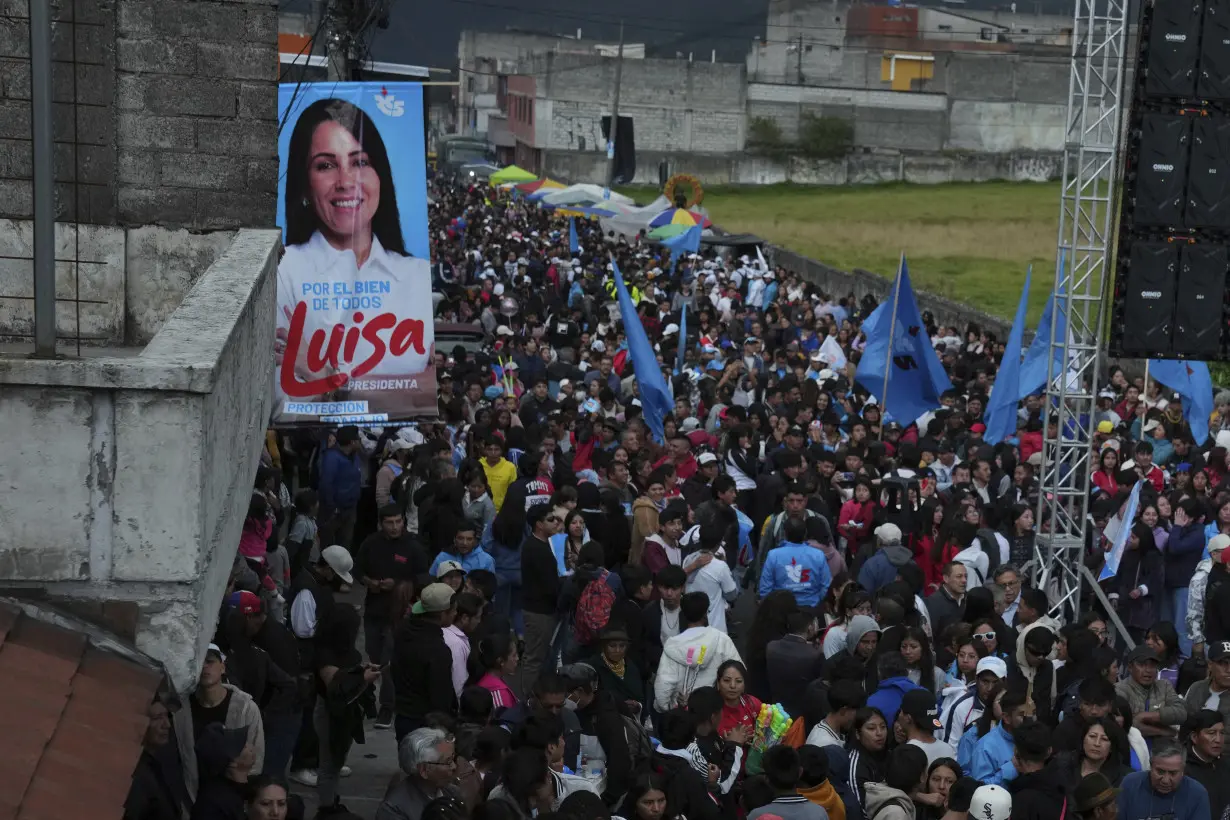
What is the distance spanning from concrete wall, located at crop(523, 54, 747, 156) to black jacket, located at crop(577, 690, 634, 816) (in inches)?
2956

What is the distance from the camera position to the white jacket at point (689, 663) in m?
8.44

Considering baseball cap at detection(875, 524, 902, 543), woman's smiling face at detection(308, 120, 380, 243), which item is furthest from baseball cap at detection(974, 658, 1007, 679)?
woman's smiling face at detection(308, 120, 380, 243)

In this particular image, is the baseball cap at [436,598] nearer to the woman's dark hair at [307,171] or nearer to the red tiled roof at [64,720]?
the woman's dark hair at [307,171]

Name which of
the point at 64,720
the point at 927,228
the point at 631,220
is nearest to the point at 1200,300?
the point at 64,720

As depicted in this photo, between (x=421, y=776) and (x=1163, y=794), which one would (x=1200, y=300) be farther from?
(x=421, y=776)

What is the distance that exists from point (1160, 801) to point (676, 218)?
31638 millimetres

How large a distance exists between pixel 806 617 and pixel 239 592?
9.26 feet

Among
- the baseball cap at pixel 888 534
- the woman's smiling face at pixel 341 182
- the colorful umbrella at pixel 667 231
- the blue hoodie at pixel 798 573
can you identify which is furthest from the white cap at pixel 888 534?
the colorful umbrella at pixel 667 231

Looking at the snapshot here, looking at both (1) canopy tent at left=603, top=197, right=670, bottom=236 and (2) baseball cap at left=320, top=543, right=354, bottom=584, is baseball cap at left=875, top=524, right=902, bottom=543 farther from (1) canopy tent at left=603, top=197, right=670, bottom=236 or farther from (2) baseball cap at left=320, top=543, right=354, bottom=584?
(1) canopy tent at left=603, top=197, right=670, bottom=236

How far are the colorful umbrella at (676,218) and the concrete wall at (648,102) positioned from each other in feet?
141

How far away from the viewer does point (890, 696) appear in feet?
26.4

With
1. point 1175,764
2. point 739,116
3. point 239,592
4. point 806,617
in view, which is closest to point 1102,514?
point 806,617

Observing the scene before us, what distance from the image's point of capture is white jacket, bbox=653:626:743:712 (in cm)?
844

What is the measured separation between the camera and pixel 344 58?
14.2m
